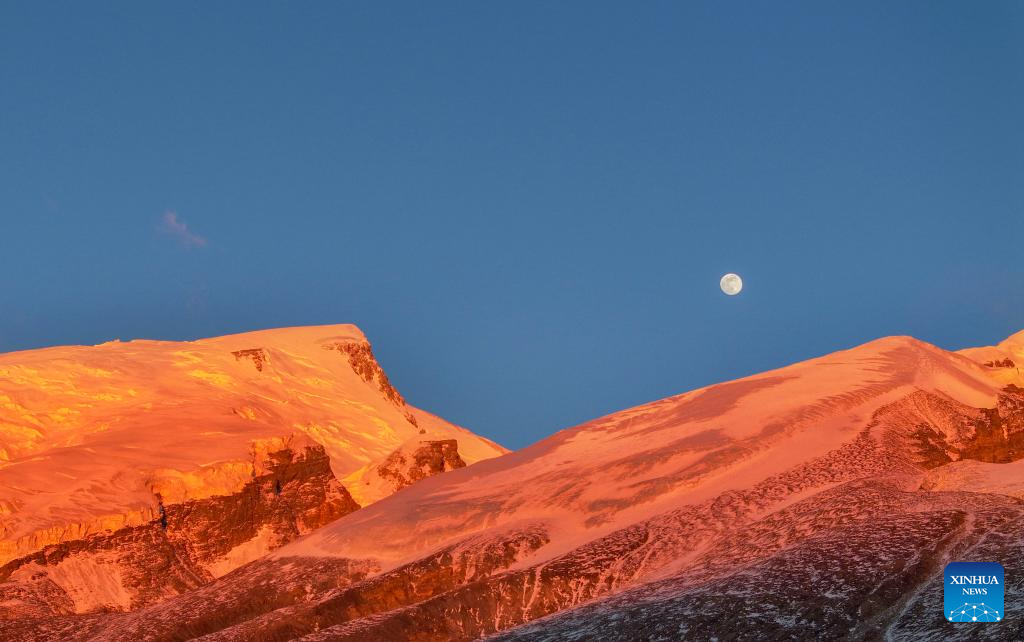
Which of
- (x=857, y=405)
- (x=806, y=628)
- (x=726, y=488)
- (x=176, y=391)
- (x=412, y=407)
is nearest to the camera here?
(x=806, y=628)

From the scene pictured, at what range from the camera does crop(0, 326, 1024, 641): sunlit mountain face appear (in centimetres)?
4409

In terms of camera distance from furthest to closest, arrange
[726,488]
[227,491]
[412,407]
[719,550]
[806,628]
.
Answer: [412,407] < [227,491] < [726,488] < [719,550] < [806,628]

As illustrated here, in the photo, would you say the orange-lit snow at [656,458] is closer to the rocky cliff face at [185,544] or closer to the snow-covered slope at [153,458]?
the rocky cliff face at [185,544]

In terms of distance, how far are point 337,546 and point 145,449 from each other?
24.5 meters

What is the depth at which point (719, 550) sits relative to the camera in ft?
176

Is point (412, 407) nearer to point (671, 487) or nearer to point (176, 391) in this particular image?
point (176, 391)

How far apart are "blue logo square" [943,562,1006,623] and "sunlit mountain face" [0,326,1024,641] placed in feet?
1.91

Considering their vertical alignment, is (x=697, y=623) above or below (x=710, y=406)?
below

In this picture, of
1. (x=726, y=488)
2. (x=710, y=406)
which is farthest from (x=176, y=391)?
(x=726, y=488)

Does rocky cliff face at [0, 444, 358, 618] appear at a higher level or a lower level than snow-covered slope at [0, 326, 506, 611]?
lower

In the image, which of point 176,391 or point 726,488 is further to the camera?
point 176,391

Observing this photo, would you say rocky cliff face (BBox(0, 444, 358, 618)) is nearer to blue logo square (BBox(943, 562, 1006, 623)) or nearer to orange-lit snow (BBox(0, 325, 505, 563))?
orange-lit snow (BBox(0, 325, 505, 563))

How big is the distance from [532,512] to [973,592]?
3821cm

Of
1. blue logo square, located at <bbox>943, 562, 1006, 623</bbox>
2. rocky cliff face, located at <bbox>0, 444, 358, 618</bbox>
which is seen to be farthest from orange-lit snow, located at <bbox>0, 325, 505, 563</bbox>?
blue logo square, located at <bbox>943, 562, 1006, 623</bbox>
